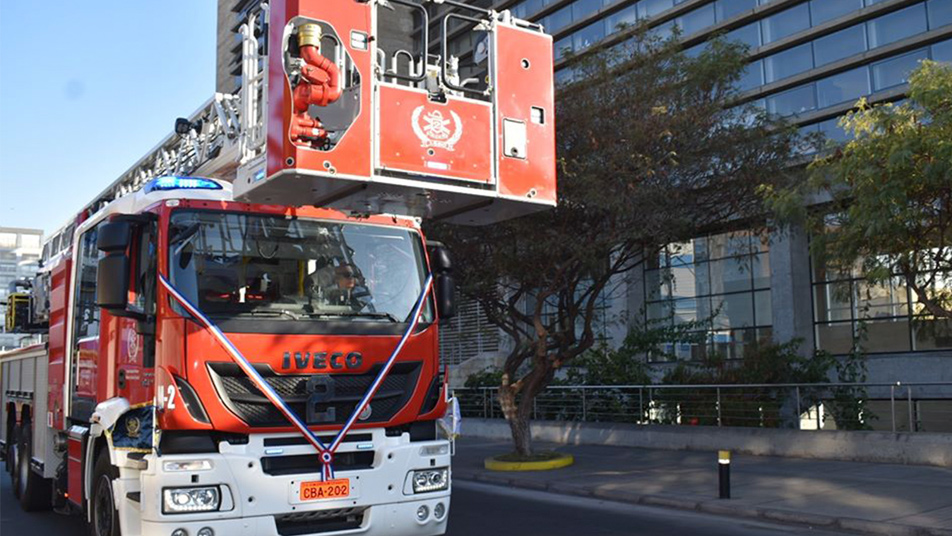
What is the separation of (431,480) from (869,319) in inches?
877

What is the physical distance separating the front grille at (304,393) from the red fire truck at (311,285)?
16 mm

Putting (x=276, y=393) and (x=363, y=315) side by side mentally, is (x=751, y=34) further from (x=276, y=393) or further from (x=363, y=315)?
(x=276, y=393)

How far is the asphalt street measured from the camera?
992cm

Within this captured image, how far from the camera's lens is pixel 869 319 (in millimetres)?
26125

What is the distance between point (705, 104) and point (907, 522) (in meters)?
8.40

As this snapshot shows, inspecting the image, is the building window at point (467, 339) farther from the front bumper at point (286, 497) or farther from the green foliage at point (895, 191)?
the front bumper at point (286, 497)

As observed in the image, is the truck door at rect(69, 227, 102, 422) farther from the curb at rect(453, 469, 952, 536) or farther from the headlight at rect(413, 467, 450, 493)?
the curb at rect(453, 469, 952, 536)

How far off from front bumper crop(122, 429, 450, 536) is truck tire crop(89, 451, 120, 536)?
383 mm

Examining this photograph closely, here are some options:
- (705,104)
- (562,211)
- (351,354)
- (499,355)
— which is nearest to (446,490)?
(351,354)

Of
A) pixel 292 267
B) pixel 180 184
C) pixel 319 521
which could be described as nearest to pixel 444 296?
pixel 292 267

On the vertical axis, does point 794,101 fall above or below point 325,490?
above

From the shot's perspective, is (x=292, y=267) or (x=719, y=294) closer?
(x=292, y=267)

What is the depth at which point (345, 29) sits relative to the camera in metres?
7.16

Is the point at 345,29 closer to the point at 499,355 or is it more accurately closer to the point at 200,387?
the point at 200,387
